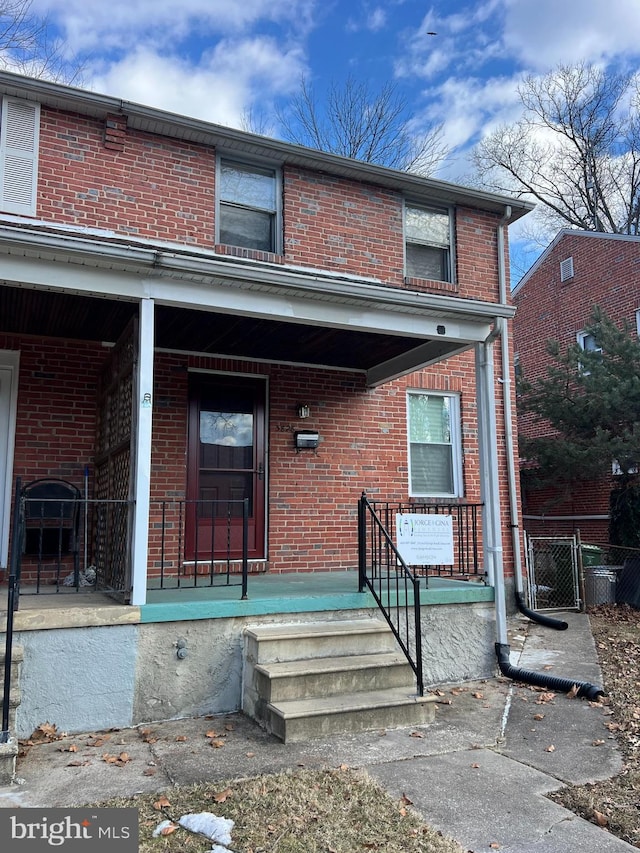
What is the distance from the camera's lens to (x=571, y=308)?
15.0m

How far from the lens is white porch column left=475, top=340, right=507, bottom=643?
6.28m

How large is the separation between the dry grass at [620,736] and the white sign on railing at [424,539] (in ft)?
5.71

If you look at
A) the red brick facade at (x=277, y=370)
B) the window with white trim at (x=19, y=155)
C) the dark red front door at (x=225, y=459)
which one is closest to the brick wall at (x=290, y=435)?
the red brick facade at (x=277, y=370)

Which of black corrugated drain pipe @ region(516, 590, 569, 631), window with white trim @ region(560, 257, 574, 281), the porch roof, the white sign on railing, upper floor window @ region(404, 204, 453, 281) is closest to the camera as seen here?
the porch roof

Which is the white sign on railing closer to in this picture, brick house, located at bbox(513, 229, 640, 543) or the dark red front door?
the dark red front door

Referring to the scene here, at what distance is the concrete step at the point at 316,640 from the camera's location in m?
4.95

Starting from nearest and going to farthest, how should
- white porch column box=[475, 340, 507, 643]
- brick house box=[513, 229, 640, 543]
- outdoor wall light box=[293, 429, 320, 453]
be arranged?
white porch column box=[475, 340, 507, 643] < outdoor wall light box=[293, 429, 320, 453] < brick house box=[513, 229, 640, 543]

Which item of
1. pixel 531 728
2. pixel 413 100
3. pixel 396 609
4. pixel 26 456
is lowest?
pixel 531 728

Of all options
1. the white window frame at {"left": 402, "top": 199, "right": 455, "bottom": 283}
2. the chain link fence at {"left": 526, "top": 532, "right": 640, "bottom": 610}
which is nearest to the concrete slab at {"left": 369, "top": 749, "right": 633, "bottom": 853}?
the chain link fence at {"left": 526, "top": 532, "right": 640, "bottom": 610}

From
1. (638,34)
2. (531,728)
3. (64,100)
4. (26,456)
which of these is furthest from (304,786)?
(638,34)

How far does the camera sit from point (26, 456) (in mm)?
6523

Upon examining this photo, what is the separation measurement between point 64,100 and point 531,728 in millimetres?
7305

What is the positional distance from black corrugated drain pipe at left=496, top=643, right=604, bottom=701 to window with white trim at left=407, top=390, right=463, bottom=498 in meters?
2.70

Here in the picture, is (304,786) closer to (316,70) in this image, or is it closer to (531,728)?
(531,728)
